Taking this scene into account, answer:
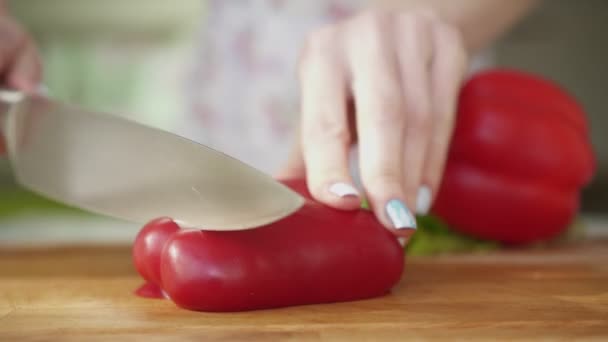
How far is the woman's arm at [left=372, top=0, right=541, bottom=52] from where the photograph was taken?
1386 mm

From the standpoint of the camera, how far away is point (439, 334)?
0.68 metres

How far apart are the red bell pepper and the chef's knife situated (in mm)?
26

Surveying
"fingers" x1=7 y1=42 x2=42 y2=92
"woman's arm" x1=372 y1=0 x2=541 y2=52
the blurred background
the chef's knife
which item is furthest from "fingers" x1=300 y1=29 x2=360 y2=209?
the blurred background

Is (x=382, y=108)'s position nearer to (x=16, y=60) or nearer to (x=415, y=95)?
(x=415, y=95)

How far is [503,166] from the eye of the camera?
138 cm

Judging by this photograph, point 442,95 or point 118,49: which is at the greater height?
point 442,95

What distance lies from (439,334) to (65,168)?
1.68 ft

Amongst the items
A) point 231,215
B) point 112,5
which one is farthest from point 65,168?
point 112,5

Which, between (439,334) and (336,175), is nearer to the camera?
(439,334)

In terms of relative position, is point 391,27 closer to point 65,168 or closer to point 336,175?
point 336,175

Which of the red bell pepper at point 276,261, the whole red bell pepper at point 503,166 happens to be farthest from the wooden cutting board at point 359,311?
the whole red bell pepper at point 503,166

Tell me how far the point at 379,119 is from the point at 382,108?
2 centimetres

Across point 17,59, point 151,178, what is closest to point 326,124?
point 151,178

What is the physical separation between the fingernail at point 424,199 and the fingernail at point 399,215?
21 centimetres
